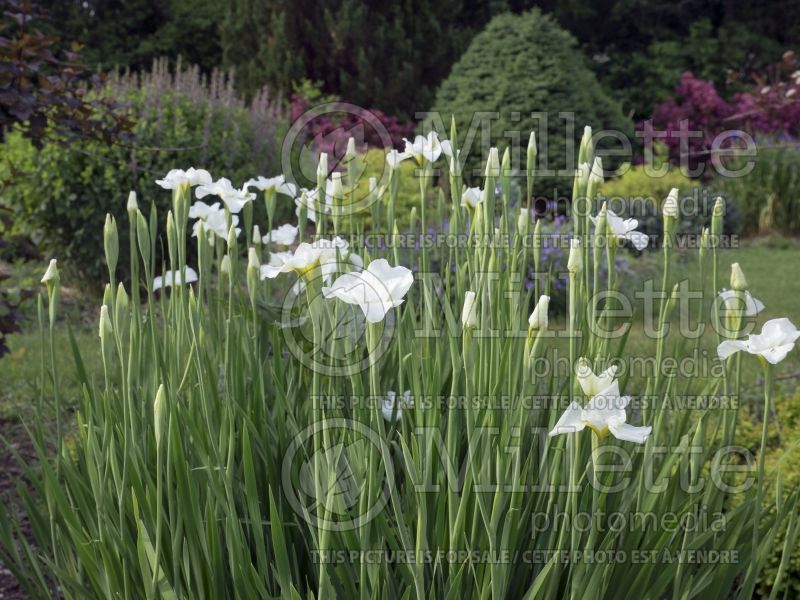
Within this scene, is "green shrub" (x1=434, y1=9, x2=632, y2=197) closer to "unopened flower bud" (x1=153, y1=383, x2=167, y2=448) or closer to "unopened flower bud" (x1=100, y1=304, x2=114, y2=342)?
"unopened flower bud" (x1=100, y1=304, x2=114, y2=342)

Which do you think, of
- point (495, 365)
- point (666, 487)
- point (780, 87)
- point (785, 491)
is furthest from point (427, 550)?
point (780, 87)

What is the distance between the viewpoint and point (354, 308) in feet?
5.81

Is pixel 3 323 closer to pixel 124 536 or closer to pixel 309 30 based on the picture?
pixel 124 536

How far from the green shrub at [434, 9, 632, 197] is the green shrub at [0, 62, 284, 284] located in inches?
100

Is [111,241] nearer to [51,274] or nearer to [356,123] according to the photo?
[51,274]

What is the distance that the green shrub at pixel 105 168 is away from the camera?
612 centimetres

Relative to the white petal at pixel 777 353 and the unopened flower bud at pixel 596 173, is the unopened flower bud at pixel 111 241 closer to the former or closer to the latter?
the unopened flower bud at pixel 596 173

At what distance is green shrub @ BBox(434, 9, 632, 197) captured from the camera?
810 cm

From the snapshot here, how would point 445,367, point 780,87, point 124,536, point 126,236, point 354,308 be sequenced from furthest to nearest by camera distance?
1. point 126,236
2. point 780,87
3. point 445,367
4. point 354,308
5. point 124,536

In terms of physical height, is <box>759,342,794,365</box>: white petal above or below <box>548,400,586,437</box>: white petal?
above

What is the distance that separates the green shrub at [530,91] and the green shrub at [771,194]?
131cm

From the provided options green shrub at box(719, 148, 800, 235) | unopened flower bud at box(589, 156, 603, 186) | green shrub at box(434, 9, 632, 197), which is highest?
green shrub at box(434, 9, 632, 197)

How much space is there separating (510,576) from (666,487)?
0.36 metres

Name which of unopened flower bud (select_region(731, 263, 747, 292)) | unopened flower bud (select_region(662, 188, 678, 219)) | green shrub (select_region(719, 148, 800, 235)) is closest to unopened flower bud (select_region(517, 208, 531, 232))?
unopened flower bud (select_region(662, 188, 678, 219))
